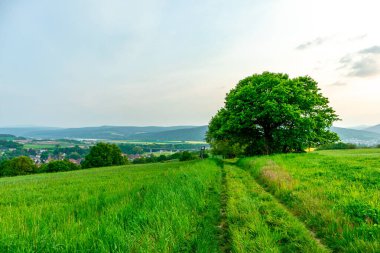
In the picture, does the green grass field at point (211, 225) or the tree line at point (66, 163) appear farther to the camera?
the tree line at point (66, 163)

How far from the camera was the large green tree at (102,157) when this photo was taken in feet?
238

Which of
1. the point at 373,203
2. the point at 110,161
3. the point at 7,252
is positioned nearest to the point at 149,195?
the point at 7,252

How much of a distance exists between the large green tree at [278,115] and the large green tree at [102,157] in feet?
183

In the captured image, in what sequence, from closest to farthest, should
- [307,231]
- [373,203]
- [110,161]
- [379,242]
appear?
[379,242] → [307,231] → [373,203] → [110,161]

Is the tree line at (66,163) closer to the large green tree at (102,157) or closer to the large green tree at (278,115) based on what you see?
the large green tree at (102,157)

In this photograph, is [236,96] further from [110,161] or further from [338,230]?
[110,161]

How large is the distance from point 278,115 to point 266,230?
23.3 metres

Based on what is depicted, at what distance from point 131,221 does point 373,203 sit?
23.9 ft

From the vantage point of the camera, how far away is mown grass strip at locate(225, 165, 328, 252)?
4836 mm

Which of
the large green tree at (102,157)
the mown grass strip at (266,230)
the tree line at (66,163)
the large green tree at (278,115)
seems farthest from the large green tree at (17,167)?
the mown grass strip at (266,230)

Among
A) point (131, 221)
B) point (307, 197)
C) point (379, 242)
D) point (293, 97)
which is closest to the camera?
point (379, 242)

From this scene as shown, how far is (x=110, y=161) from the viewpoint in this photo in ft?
244

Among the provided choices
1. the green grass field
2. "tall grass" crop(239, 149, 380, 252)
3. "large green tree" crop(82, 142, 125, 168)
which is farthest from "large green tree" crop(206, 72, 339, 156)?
"large green tree" crop(82, 142, 125, 168)

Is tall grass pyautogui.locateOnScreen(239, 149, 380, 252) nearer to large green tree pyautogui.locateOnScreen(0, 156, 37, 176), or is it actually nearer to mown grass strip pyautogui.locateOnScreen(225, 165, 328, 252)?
mown grass strip pyautogui.locateOnScreen(225, 165, 328, 252)
